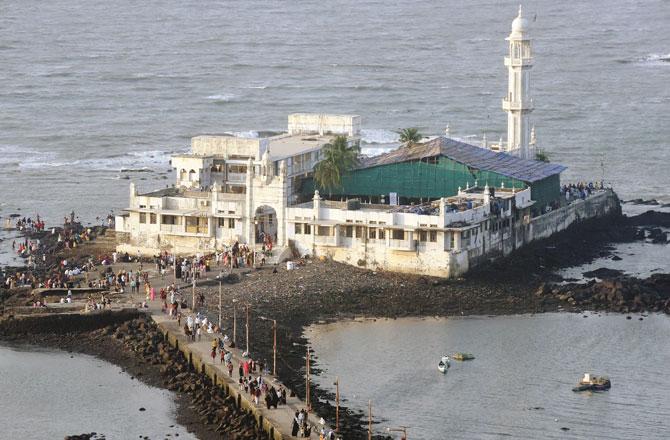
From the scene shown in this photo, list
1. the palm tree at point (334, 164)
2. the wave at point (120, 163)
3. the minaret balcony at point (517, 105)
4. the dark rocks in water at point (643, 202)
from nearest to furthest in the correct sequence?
the palm tree at point (334, 164) → the minaret balcony at point (517, 105) → the dark rocks in water at point (643, 202) → the wave at point (120, 163)

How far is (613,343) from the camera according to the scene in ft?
241

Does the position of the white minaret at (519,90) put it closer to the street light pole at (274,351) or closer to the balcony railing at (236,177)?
the balcony railing at (236,177)

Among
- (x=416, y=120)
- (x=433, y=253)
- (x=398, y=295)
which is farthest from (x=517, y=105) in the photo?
(x=416, y=120)

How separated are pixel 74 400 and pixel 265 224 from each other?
2227cm

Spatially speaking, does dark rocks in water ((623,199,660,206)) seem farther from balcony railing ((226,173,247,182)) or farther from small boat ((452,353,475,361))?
small boat ((452,353,475,361))

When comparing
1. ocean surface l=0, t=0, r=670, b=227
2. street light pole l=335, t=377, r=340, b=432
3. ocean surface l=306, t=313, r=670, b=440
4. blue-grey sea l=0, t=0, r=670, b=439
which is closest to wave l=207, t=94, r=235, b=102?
ocean surface l=0, t=0, r=670, b=227

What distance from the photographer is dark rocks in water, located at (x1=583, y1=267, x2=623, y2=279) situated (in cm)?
8513

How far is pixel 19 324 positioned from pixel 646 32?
4751 inches

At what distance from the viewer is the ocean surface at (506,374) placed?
63.0m

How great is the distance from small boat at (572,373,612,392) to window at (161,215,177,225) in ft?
88.0

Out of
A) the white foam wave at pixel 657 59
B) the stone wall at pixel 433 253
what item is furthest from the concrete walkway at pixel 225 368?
the white foam wave at pixel 657 59

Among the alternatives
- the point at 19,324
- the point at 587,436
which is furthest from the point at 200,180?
the point at 587,436

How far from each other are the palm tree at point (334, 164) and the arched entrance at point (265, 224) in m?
3.11

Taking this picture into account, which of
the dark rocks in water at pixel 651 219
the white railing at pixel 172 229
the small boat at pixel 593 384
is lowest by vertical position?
the small boat at pixel 593 384
